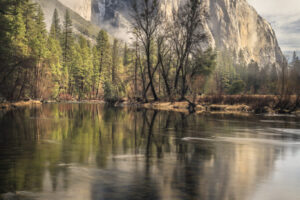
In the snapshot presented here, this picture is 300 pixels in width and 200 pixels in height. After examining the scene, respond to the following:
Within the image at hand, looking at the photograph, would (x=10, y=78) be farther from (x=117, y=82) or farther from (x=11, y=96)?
(x=117, y=82)

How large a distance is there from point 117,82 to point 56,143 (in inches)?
2862

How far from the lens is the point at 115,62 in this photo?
87062mm

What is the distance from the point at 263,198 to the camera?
4930mm

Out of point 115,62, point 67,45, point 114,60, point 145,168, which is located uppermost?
point 67,45

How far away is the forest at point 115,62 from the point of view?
32375mm

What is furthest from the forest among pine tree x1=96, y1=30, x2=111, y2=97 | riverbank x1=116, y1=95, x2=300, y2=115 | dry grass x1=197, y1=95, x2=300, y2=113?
riverbank x1=116, y1=95, x2=300, y2=115

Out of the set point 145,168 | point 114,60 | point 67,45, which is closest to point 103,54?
point 114,60

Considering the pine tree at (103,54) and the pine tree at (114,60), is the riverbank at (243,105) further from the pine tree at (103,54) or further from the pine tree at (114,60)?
the pine tree at (103,54)

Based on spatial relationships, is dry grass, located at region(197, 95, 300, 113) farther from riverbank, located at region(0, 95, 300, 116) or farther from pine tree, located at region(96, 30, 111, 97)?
pine tree, located at region(96, 30, 111, 97)

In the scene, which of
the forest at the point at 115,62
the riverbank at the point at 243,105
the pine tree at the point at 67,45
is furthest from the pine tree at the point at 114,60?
the riverbank at the point at 243,105

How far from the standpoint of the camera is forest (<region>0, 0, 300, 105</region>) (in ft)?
106

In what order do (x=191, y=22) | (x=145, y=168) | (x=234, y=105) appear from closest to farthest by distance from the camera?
1. (x=145, y=168)
2. (x=234, y=105)
3. (x=191, y=22)

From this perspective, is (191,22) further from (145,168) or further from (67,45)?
(67,45)

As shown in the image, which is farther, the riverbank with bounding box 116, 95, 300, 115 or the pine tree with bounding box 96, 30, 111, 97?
the pine tree with bounding box 96, 30, 111, 97
